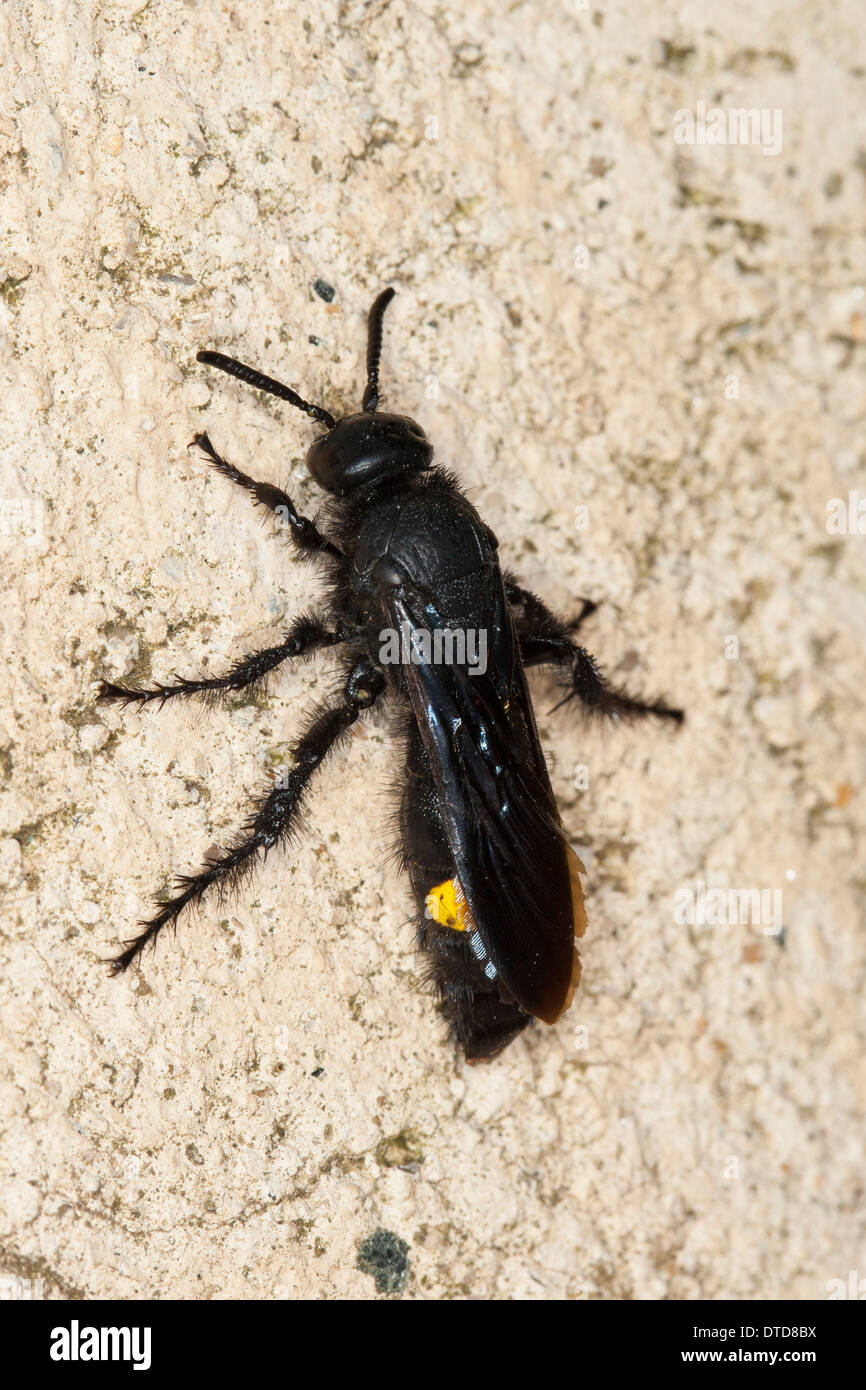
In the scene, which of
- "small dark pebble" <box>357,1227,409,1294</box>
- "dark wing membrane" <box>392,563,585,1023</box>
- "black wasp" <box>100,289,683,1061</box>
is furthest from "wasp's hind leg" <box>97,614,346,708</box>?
"small dark pebble" <box>357,1227,409,1294</box>

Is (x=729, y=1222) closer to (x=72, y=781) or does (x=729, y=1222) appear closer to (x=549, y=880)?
(x=549, y=880)

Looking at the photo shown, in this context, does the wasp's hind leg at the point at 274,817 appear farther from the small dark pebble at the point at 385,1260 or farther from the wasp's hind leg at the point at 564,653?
the small dark pebble at the point at 385,1260

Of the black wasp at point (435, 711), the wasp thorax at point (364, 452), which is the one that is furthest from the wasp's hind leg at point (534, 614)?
the wasp thorax at point (364, 452)

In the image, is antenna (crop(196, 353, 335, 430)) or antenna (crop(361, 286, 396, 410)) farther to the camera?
antenna (crop(361, 286, 396, 410))

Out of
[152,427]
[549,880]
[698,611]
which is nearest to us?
[549,880]

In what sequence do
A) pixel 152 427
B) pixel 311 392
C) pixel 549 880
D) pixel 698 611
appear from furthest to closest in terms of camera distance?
pixel 698 611
pixel 311 392
pixel 152 427
pixel 549 880

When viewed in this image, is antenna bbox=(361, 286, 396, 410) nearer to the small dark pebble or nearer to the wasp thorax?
the wasp thorax

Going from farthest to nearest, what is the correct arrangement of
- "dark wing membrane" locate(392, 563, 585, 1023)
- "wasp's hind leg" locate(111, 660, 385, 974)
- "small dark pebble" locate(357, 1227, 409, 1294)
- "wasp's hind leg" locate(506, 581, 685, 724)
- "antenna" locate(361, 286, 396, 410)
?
"wasp's hind leg" locate(506, 581, 685, 724)
"antenna" locate(361, 286, 396, 410)
"small dark pebble" locate(357, 1227, 409, 1294)
"wasp's hind leg" locate(111, 660, 385, 974)
"dark wing membrane" locate(392, 563, 585, 1023)

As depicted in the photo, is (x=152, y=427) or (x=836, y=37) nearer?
(x=152, y=427)
